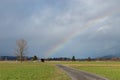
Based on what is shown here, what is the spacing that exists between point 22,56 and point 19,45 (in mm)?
8662

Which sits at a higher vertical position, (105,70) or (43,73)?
(105,70)

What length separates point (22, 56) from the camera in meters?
166

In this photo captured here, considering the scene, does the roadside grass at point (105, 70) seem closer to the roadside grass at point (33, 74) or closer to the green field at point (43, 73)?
the green field at point (43, 73)

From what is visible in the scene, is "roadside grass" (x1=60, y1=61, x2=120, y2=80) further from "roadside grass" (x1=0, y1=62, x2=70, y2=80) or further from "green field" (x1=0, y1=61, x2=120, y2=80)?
"roadside grass" (x1=0, y1=62, x2=70, y2=80)

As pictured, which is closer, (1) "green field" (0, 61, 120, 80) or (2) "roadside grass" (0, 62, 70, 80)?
(2) "roadside grass" (0, 62, 70, 80)

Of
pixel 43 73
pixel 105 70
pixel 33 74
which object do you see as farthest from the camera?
pixel 105 70

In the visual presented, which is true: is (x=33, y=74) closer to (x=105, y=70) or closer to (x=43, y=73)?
(x=43, y=73)

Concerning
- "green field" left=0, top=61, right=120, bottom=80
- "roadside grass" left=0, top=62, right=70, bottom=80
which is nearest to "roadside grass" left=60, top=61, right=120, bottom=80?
"green field" left=0, top=61, right=120, bottom=80

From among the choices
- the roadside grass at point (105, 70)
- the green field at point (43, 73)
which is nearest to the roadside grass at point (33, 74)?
the green field at point (43, 73)

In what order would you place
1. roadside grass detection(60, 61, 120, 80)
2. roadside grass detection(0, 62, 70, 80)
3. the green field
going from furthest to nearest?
roadside grass detection(60, 61, 120, 80) → the green field → roadside grass detection(0, 62, 70, 80)

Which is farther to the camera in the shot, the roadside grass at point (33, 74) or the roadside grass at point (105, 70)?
the roadside grass at point (105, 70)

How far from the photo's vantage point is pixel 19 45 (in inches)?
6737

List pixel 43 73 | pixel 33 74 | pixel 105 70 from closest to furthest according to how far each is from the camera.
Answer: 1. pixel 33 74
2. pixel 43 73
3. pixel 105 70

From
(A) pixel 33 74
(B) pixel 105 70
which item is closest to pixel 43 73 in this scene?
(A) pixel 33 74
